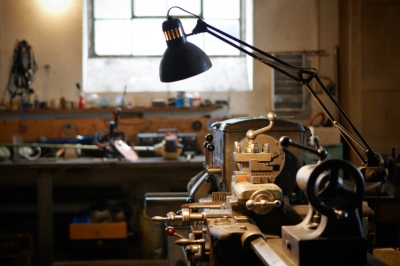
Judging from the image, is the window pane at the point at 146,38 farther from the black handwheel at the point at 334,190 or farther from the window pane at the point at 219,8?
the black handwheel at the point at 334,190

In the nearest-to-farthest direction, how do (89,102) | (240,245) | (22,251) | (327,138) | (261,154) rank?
(240,245) → (261,154) → (22,251) → (327,138) → (89,102)

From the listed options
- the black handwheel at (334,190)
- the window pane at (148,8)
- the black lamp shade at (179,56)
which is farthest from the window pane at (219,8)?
the black handwheel at (334,190)

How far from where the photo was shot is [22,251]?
12.1 feet

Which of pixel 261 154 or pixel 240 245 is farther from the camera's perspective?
pixel 261 154

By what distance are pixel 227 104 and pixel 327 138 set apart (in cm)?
99

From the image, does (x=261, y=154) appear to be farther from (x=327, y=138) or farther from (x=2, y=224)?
(x=2, y=224)

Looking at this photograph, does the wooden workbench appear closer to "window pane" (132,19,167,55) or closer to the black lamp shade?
"window pane" (132,19,167,55)

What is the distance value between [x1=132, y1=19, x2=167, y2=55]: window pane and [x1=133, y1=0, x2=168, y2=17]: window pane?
0.21ft

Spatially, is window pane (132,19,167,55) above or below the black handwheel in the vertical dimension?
above

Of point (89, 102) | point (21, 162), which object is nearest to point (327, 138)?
point (89, 102)

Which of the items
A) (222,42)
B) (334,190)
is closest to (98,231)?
(222,42)

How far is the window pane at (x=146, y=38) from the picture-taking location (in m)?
4.80

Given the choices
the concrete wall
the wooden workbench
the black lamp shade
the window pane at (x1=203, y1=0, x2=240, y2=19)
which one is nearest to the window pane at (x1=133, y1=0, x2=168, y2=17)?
the window pane at (x1=203, y1=0, x2=240, y2=19)

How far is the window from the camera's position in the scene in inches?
189
